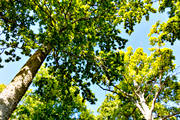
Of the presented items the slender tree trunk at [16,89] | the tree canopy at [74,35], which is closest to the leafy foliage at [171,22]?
the tree canopy at [74,35]

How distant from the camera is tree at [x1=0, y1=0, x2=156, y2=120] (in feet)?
15.7

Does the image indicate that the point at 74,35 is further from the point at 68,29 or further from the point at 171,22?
the point at 171,22

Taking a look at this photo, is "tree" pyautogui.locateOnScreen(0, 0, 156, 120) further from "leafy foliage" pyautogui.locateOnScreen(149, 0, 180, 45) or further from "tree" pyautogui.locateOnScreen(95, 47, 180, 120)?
"tree" pyautogui.locateOnScreen(95, 47, 180, 120)

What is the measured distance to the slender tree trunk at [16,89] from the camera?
281 centimetres

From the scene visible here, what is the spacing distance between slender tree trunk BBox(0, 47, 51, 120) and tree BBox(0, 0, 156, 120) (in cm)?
4

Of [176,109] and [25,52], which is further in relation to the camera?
[176,109]

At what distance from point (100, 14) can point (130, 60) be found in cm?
1062

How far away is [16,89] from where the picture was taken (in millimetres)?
3264

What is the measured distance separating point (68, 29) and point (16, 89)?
9.89 feet

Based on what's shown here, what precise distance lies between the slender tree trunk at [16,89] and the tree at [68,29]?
0.04 m

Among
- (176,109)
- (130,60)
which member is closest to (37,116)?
(130,60)

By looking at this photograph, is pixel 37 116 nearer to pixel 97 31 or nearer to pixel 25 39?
pixel 25 39

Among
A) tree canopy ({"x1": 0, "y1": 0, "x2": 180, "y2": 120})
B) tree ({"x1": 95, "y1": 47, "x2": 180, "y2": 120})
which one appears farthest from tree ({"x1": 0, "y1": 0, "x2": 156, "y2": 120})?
tree ({"x1": 95, "y1": 47, "x2": 180, "y2": 120})

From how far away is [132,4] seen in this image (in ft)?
20.1
